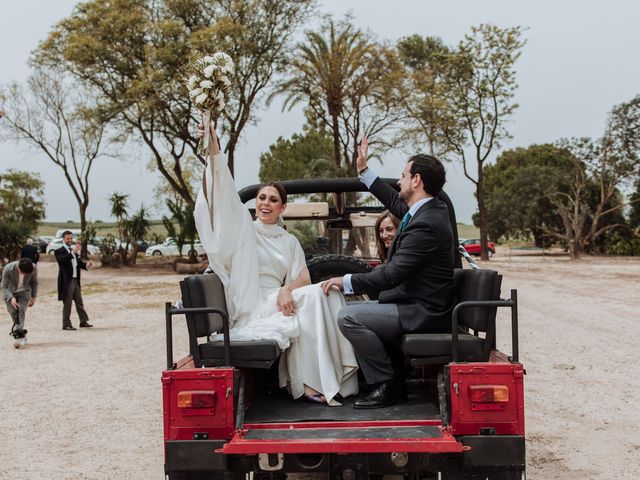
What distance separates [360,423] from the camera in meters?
3.94

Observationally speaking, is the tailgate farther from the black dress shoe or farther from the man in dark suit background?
the man in dark suit background

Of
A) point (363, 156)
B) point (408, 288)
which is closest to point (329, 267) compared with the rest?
point (363, 156)

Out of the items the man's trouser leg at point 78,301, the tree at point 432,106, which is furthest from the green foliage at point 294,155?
the man's trouser leg at point 78,301

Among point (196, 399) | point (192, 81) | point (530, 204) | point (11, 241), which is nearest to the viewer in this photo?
point (196, 399)

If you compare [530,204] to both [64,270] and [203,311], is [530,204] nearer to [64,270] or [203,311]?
[64,270]

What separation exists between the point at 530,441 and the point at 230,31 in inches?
1178

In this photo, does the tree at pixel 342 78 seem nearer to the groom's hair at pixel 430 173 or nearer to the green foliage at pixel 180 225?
the green foliage at pixel 180 225

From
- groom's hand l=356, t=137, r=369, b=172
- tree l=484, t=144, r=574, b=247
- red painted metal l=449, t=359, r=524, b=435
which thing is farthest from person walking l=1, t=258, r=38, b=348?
tree l=484, t=144, r=574, b=247

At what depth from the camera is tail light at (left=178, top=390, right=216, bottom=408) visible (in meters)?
3.79

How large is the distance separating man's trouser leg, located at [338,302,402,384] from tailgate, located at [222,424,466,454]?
51 cm

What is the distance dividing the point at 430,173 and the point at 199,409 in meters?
1.88

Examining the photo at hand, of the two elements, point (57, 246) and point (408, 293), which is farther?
point (57, 246)

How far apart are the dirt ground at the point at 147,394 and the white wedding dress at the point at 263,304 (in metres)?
1.64

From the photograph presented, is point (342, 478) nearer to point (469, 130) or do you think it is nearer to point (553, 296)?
point (553, 296)
